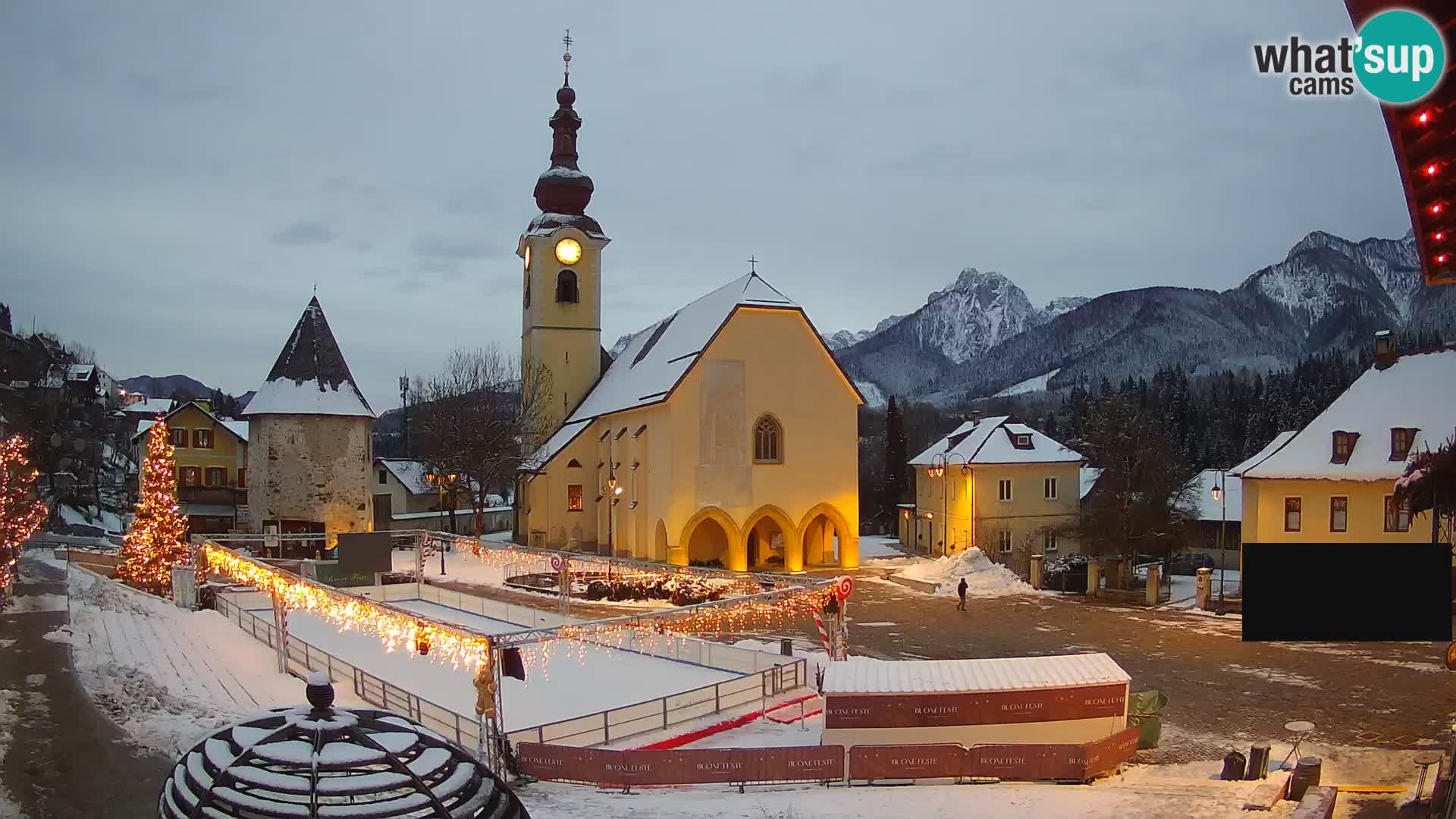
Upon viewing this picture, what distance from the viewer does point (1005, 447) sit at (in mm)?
45344

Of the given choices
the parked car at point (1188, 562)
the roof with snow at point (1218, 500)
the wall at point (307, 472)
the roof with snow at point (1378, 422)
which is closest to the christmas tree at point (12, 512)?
the wall at point (307, 472)

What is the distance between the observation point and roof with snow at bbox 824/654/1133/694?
14766 millimetres

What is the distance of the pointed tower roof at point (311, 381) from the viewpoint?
137 ft

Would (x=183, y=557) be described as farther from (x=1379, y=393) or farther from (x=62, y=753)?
(x=1379, y=393)

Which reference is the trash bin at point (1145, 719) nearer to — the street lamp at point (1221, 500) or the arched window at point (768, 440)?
the street lamp at point (1221, 500)

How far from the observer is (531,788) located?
43.9 ft

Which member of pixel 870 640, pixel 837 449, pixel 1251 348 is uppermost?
pixel 1251 348

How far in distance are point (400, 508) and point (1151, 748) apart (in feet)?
217

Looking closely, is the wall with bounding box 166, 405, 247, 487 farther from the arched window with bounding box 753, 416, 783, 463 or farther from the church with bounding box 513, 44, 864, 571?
the arched window with bounding box 753, 416, 783, 463

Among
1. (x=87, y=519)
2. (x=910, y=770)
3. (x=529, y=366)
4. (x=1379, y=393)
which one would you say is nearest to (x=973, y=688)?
(x=910, y=770)

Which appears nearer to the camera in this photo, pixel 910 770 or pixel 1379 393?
pixel 910 770

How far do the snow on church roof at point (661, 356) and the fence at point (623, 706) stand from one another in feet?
60.3
